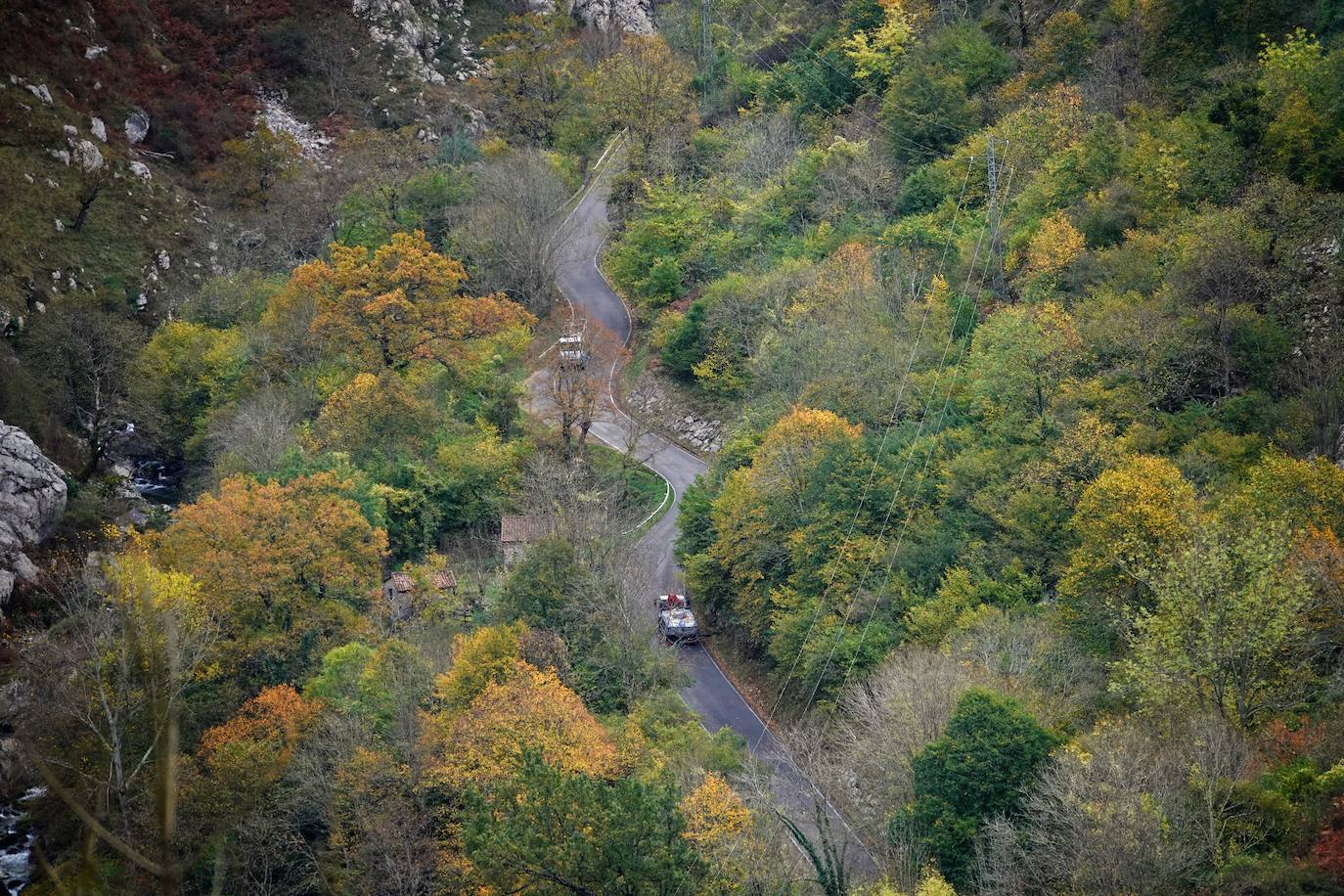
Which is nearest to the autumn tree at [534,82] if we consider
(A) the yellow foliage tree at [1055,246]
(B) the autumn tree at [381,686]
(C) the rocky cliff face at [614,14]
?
(C) the rocky cliff face at [614,14]

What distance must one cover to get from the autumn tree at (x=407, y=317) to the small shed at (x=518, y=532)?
1229 centimetres

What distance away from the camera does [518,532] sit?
168 ft

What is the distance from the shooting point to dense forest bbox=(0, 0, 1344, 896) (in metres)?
27.3

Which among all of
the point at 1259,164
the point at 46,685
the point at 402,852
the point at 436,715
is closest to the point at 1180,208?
the point at 1259,164

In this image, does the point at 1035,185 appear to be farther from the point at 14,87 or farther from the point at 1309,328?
the point at 14,87

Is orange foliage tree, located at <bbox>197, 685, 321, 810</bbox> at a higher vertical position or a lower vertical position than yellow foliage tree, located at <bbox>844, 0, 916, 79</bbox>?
lower

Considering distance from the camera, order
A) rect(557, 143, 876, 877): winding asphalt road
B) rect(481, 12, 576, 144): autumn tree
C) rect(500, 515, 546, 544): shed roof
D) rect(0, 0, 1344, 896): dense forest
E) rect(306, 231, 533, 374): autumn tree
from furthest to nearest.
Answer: rect(481, 12, 576, 144): autumn tree
rect(306, 231, 533, 374): autumn tree
rect(500, 515, 546, 544): shed roof
rect(557, 143, 876, 877): winding asphalt road
rect(0, 0, 1344, 896): dense forest

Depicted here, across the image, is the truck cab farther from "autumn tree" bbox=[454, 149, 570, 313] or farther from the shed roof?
"autumn tree" bbox=[454, 149, 570, 313]

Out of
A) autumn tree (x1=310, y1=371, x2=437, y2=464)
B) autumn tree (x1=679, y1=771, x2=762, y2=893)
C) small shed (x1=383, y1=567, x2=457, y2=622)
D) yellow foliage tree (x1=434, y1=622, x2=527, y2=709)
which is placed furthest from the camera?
autumn tree (x1=310, y1=371, x2=437, y2=464)

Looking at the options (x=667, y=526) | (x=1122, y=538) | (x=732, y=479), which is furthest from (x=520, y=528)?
(x=1122, y=538)

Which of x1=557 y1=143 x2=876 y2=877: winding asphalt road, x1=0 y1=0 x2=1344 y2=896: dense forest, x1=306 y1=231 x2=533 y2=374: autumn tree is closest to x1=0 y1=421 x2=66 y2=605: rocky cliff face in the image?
x1=0 y1=0 x2=1344 y2=896: dense forest

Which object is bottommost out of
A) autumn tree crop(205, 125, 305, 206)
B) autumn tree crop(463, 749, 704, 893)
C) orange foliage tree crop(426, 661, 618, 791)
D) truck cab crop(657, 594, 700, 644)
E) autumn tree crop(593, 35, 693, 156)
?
truck cab crop(657, 594, 700, 644)

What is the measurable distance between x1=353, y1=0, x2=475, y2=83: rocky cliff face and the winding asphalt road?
1149 inches

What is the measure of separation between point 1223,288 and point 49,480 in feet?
172
